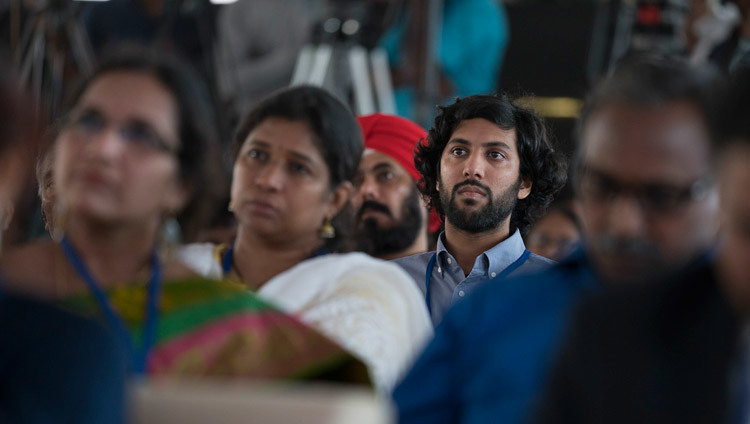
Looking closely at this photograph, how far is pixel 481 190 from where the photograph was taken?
264 cm

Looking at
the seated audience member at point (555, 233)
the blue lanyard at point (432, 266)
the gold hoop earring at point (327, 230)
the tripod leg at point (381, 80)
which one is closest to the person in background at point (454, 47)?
the tripod leg at point (381, 80)

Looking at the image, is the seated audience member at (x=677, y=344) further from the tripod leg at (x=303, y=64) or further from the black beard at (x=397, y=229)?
the tripod leg at (x=303, y=64)

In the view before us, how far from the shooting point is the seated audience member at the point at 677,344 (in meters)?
0.99

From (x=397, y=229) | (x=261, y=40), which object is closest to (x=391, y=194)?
(x=397, y=229)

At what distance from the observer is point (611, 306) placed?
1039mm

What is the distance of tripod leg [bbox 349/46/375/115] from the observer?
13.9 ft

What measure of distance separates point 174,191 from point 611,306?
88 cm

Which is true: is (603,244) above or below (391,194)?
above

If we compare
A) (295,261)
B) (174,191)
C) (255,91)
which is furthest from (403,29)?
(174,191)

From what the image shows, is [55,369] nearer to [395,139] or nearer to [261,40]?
[395,139]

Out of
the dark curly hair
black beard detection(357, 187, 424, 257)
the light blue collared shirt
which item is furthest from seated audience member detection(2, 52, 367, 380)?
black beard detection(357, 187, 424, 257)

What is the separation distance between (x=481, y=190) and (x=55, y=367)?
5.48ft

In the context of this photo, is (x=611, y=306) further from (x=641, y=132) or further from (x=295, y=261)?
(x=295, y=261)

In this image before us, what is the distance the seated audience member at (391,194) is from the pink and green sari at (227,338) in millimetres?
1554
